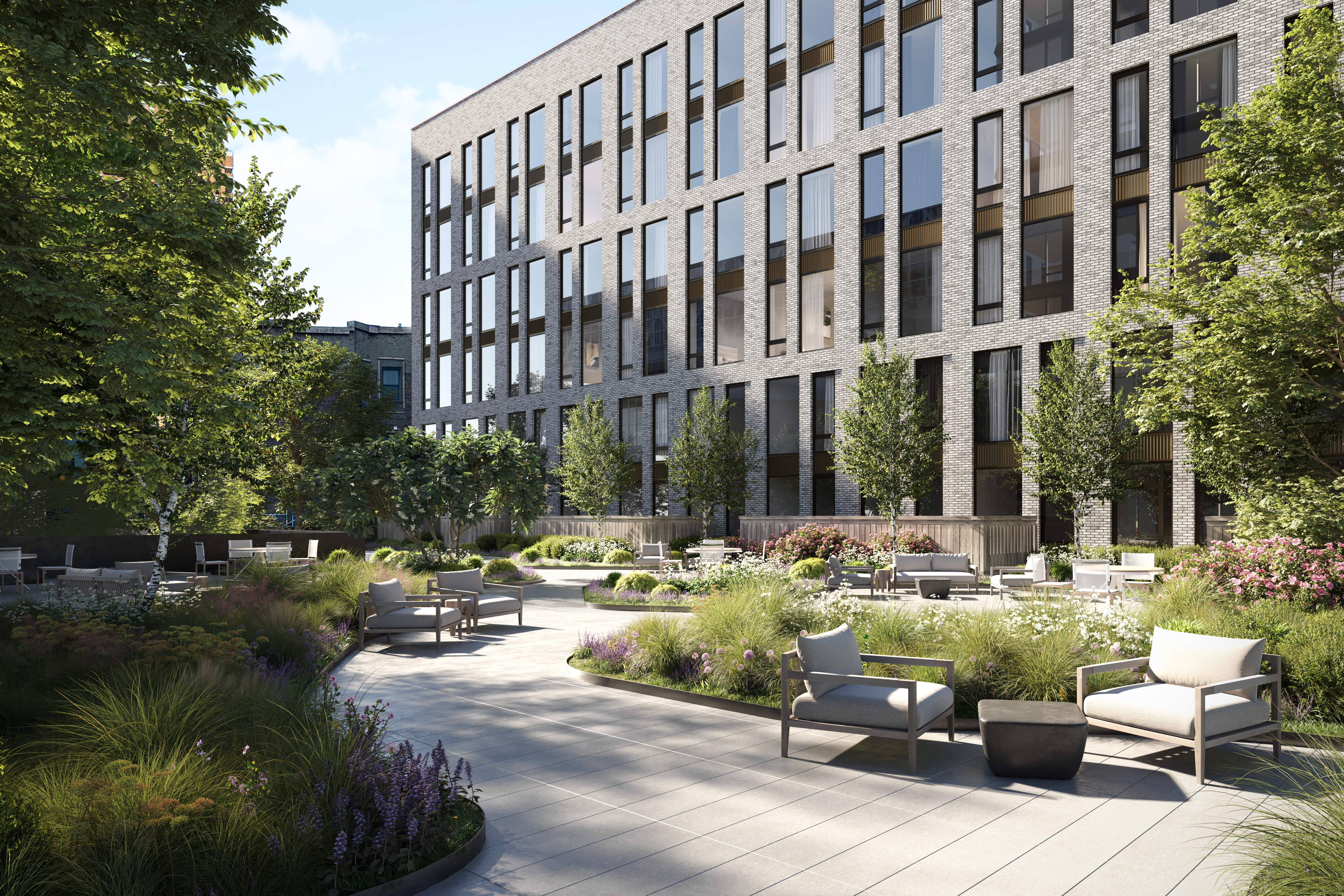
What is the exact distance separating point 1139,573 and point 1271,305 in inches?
273

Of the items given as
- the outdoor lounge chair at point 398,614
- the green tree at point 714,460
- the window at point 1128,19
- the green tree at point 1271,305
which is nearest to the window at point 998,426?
the green tree at point 714,460

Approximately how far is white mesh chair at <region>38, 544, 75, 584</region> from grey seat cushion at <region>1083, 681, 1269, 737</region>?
23.7m

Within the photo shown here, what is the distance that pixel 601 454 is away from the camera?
35.8 metres

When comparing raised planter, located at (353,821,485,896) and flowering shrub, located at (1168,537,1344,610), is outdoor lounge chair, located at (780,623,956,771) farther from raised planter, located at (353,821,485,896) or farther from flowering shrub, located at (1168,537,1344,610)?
flowering shrub, located at (1168,537,1344,610)

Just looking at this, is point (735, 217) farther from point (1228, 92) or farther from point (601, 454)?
point (1228, 92)

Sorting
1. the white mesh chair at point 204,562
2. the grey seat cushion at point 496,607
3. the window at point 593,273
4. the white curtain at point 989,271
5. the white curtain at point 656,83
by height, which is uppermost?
the white curtain at point 656,83

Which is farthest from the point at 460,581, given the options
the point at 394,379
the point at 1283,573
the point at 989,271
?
the point at 394,379

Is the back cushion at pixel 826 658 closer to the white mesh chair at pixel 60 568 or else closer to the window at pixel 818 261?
the white mesh chair at pixel 60 568

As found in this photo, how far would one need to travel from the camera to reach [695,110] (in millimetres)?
35219

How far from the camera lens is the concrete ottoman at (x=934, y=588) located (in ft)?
61.6

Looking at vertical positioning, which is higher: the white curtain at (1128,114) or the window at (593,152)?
the window at (593,152)

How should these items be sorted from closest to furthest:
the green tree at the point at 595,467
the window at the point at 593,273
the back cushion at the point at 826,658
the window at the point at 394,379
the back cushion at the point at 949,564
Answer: the back cushion at the point at 826,658, the back cushion at the point at 949,564, the green tree at the point at 595,467, the window at the point at 593,273, the window at the point at 394,379

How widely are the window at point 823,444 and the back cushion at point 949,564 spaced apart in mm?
10271

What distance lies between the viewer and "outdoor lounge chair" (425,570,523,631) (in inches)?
534
